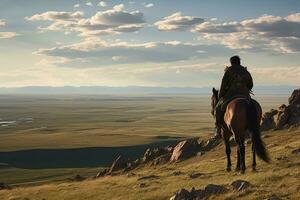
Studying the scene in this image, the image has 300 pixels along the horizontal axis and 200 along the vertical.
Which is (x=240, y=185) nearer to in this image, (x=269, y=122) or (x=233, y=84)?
(x=233, y=84)

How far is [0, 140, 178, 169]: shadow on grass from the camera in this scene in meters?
108

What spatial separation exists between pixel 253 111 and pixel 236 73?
2.61 metres

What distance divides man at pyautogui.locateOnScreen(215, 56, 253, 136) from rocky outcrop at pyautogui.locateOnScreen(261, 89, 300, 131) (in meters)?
28.5

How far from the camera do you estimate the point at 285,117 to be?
1914 inches

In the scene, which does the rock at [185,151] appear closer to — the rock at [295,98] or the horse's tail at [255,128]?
the rock at [295,98]

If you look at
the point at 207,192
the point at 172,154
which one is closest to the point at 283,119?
the point at 172,154

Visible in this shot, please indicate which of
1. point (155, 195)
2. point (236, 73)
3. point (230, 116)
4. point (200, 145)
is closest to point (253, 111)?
point (230, 116)

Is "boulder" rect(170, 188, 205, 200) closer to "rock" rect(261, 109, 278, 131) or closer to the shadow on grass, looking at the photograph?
"rock" rect(261, 109, 278, 131)

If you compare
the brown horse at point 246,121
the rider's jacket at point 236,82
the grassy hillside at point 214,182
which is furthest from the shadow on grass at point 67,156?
the brown horse at point 246,121

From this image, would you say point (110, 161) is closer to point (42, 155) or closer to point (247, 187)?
point (42, 155)

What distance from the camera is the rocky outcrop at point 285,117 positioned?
48.2 meters

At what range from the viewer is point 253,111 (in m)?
18.4

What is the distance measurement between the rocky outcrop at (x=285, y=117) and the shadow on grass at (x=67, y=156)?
59.5 metres

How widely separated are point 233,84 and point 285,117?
30.3m
